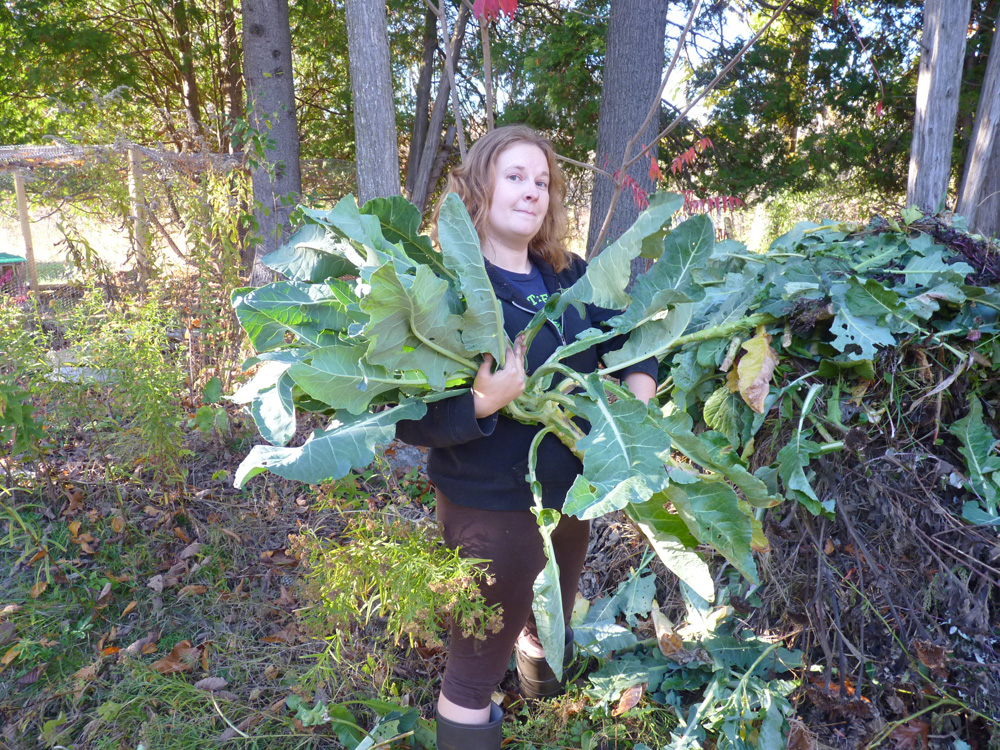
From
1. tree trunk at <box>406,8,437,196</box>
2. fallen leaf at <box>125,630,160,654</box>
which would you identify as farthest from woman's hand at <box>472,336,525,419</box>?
tree trunk at <box>406,8,437,196</box>

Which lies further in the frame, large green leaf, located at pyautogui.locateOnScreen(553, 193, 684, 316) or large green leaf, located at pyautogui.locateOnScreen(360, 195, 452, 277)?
large green leaf, located at pyautogui.locateOnScreen(360, 195, 452, 277)

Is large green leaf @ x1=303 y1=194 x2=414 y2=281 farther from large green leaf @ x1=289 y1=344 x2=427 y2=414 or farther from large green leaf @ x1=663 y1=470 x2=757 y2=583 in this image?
large green leaf @ x1=663 y1=470 x2=757 y2=583

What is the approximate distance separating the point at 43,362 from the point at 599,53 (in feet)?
17.8

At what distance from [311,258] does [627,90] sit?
12.4 ft

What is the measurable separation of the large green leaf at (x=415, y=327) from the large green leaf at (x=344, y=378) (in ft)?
0.17

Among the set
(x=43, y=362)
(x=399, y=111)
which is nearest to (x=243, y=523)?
(x=43, y=362)

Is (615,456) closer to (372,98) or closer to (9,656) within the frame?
(9,656)

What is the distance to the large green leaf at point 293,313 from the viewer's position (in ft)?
5.24

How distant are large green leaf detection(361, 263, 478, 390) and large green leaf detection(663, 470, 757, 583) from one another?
A: 60cm

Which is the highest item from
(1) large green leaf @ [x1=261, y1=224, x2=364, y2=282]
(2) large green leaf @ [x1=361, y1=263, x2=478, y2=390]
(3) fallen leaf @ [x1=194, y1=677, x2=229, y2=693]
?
(1) large green leaf @ [x1=261, y1=224, x2=364, y2=282]

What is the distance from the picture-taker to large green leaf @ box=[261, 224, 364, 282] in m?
1.64

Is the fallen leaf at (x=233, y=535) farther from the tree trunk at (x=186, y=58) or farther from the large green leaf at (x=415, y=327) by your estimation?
the tree trunk at (x=186, y=58)

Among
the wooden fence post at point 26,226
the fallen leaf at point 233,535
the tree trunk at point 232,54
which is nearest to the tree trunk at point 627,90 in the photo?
the fallen leaf at point 233,535

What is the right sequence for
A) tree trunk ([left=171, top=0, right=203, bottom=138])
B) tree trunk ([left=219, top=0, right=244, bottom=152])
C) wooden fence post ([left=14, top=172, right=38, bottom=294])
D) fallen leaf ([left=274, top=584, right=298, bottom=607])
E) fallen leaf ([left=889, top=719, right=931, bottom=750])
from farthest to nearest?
tree trunk ([left=171, top=0, right=203, bottom=138])
tree trunk ([left=219, top=0, right=244, bottom=152])
wooden fence post ([left=14, top=172, right=38, bottom=294])
fallen leaf ([left=274, top=584, right=298, bottom=607])
fallen leaf ([left=889, top=719, right=931, bottom=750])
